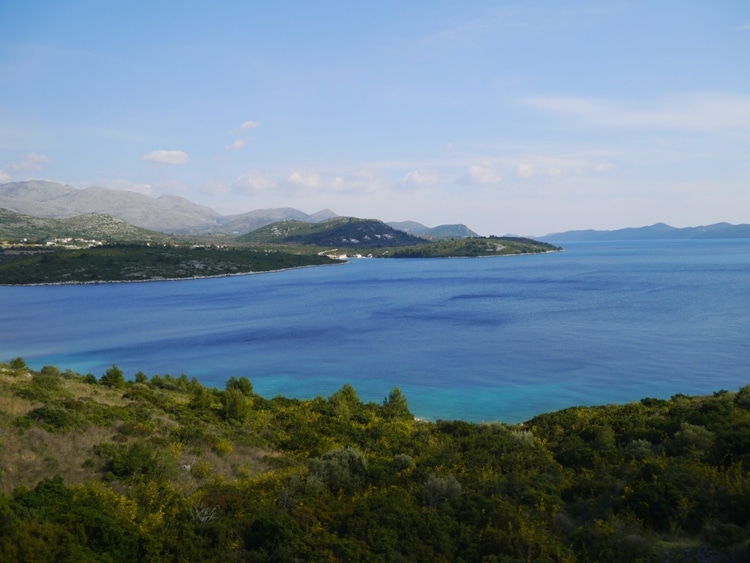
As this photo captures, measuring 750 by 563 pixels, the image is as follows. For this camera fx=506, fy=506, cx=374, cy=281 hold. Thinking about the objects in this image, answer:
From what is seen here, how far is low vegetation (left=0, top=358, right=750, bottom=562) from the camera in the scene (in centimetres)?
1221

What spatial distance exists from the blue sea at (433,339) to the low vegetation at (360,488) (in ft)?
63.4

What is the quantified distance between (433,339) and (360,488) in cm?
5982

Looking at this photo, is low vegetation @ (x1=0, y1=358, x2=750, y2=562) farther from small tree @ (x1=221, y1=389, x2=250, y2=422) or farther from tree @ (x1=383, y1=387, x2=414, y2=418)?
tree @ (x1=383, y1=387, x2=414, y2=418)

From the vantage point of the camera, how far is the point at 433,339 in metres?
75.7

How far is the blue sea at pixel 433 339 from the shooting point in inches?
1945

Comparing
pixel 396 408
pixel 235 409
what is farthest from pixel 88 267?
pixel 235 409

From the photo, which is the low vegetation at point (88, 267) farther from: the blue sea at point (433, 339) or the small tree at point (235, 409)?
the small tree at point (235, 409)

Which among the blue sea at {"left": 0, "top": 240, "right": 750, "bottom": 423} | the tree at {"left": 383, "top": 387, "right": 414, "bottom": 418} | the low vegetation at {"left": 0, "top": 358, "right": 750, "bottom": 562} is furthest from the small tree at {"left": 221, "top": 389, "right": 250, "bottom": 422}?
the blue sea at {"left": 0, "top": 240, "right": 750, "bottom": 423}

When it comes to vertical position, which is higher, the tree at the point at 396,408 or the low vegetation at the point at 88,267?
the low vegetation at the point at 88,267

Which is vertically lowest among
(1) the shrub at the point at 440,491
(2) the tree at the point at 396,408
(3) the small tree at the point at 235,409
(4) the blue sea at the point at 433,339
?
(4) the blue sea at the point at 433,339

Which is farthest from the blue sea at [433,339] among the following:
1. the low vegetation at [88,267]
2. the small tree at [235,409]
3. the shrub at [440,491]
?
the low vegetation at [88,267]

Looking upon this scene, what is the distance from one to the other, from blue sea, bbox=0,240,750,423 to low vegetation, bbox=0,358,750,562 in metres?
19.3

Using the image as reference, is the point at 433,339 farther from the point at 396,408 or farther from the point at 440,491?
the point at 440,491

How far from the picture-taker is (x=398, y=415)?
33094mm
